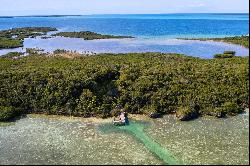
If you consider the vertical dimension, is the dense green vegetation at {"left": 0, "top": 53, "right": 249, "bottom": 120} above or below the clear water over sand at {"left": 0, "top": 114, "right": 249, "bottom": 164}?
above

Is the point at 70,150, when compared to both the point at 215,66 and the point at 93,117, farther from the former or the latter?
the point at 215,66


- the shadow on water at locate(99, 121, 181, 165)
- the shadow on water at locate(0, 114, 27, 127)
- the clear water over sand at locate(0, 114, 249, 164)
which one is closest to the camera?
the shadow on water at locate(99, 121, 181, 165)

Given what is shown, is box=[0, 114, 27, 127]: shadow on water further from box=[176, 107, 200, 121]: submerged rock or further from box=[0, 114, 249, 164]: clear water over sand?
box=[176, 107, 200, 121]: submerged rock

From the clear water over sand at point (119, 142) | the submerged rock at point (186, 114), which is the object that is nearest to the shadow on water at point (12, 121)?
the clear water over sand at point (119, 142)

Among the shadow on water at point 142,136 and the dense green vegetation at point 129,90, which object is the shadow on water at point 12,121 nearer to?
the dense green vegetation at point 129,90

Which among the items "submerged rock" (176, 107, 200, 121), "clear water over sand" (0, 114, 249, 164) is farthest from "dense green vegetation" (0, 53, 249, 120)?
"clear water over sand" (0, 114, 249, 164)

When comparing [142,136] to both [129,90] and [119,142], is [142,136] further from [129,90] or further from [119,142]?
[129,90]
